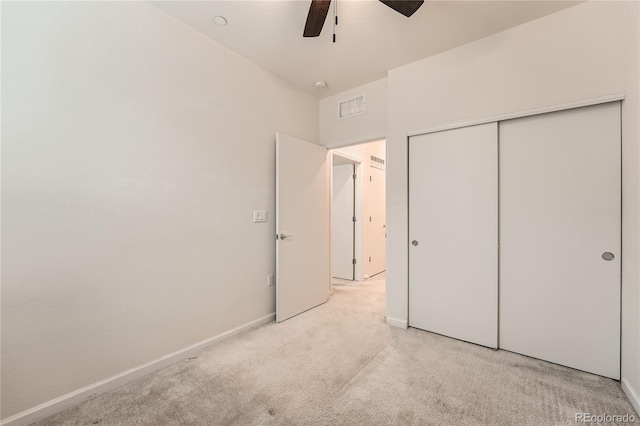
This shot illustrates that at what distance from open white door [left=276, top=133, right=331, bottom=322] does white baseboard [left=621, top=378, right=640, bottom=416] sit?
262 cm

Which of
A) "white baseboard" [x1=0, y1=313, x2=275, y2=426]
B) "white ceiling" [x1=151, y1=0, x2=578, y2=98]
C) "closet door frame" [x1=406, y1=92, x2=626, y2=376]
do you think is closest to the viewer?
"white baseboard" [x1=0, y1=313, x2=275, y2=426]

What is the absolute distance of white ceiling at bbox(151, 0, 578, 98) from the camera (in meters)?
2.07

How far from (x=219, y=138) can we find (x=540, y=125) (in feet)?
8.82

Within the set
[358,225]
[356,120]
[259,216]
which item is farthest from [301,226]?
[358,225]

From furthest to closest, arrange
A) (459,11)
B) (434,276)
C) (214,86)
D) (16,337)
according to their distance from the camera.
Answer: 1. (434,276)
2. (214,86)
3. (459,11)
4. (16,337)

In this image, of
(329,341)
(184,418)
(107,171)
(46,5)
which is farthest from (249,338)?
(46,5)

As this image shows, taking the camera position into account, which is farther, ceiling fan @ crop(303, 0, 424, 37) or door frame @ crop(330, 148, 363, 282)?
door frame @ crop(330, 148, 363, 282)

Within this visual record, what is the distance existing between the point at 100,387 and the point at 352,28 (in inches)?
126

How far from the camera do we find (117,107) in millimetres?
1926

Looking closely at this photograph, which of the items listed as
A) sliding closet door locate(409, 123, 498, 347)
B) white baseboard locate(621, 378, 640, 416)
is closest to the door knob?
sliding closet door locate(409, 123, 498, 347)

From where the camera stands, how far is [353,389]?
1859mm

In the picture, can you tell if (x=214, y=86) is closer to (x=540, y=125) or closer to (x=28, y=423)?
(x=28, y=423)

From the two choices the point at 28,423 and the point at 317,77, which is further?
the point at 317,77

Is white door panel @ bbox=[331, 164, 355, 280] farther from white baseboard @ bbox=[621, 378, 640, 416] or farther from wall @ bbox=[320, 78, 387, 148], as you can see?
white baseboard @ bbox=[621, 378, 640, 416]
